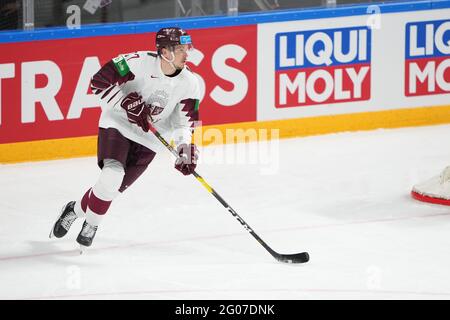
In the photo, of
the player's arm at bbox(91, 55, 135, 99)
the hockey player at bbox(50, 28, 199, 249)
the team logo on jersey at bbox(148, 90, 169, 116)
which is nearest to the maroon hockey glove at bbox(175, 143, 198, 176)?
the hockey player at bbox(50, 28, 199, 249)

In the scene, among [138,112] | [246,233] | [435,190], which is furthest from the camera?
[435,190]

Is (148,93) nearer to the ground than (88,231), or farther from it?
farther from it

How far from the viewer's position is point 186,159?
6.12 meters

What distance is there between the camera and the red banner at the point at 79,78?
26.7 feet

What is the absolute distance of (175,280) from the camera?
19.0ft

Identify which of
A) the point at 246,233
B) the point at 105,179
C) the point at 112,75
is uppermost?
the point at 112,75

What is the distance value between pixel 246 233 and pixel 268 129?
2468 millimetres

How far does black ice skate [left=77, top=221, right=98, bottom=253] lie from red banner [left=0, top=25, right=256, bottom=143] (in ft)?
7.00

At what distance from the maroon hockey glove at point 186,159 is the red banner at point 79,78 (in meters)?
2.30

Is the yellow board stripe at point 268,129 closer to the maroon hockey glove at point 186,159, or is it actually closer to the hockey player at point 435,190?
the hockey player at point 435,190

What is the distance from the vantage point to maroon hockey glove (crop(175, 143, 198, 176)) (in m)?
6.11

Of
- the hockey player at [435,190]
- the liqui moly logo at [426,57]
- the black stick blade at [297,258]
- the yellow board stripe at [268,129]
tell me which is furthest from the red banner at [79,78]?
the black stick blade at [297,258]

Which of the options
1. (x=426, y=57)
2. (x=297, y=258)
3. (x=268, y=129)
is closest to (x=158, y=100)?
(x=297, y=258)

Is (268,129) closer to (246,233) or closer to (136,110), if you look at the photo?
(246,233)
